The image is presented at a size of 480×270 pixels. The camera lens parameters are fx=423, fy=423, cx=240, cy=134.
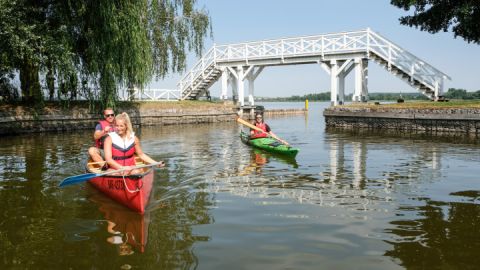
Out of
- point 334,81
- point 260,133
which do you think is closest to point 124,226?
point 260,133

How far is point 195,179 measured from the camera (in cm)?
1002

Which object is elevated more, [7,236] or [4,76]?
[4,76]

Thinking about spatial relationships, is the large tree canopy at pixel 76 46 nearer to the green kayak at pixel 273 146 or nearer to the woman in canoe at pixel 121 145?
the green kayak at pixel 273 146

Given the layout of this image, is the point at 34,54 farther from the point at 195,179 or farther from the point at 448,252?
the point at 448,252

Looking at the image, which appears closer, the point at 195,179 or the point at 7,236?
the point at 7,236

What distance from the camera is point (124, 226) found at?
247 inches

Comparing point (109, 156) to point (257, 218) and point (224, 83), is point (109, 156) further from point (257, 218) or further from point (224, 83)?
point (224, 83)

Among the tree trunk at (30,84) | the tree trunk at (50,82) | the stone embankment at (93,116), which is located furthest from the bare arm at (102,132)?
the tree trunk at (30,84)

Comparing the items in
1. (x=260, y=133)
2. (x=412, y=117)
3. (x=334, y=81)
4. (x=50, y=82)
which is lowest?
(x=260, y=133)

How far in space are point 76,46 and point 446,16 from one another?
64.2 feet

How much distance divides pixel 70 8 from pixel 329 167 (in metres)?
15.2

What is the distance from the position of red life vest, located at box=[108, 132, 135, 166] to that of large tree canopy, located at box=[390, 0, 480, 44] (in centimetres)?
1844

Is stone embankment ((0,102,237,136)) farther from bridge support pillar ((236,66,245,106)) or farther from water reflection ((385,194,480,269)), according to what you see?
water reflection ((385,194,480,269))

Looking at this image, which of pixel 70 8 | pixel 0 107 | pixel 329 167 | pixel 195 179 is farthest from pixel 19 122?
pixel 329 167
